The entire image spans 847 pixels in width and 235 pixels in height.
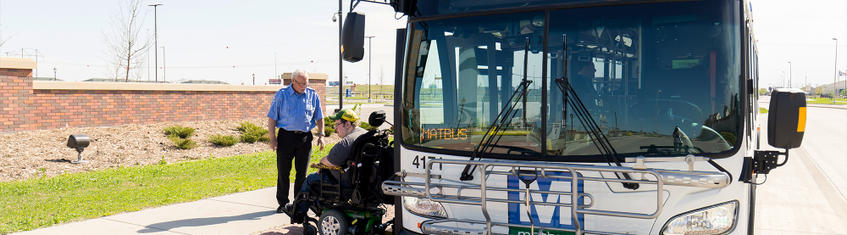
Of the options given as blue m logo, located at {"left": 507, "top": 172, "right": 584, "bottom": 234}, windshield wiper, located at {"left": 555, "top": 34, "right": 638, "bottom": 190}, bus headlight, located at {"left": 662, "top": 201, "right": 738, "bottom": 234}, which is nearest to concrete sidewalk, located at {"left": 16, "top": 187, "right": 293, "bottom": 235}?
blue m logo, located at {"left": 507, "top": 172, "right": 584, "bottom": 234}

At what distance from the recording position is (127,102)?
1529 centimetres

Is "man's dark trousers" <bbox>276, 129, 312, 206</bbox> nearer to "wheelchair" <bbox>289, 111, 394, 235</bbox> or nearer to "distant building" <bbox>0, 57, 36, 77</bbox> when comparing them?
"wheelchair" <bbox>289, 111, 394, 235</bbox>

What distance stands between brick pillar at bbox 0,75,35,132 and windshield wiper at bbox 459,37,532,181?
39.0 feet

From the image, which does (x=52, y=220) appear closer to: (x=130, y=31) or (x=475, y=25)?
(x=475, y=25)

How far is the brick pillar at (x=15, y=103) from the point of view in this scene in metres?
12.7

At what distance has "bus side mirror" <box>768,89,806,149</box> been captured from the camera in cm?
373

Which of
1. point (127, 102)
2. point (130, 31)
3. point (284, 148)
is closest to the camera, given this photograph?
point (284, 148)

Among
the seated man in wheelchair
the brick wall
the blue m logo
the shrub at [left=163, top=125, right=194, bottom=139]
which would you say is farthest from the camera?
the shrub at [left=163, top=125, right=194, bottom=139]

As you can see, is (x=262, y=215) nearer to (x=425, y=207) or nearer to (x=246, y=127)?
(x=425, y=207)

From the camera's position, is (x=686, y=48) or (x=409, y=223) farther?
(x=409, y=223)

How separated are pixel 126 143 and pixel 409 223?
33.6 ft

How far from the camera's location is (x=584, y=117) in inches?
159

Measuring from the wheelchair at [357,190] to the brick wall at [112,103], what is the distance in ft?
32.9

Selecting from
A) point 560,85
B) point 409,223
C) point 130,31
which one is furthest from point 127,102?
point 560,85
